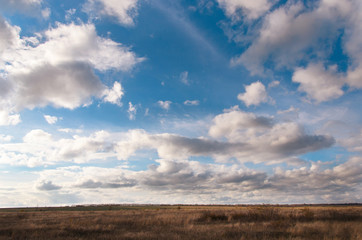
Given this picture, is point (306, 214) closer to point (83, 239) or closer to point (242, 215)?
point (242, 215)

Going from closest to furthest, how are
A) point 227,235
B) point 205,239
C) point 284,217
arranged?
point 205,239 → point 227,235 → point 284,217

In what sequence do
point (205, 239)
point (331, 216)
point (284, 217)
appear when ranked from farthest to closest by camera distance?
point (331, 216) < point (284, 217) < point (205, 239)

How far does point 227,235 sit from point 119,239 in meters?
7.20

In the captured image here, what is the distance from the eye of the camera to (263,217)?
32625mm

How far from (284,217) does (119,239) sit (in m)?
23.9

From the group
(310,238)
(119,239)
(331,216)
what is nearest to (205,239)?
(119,239)

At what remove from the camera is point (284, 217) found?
105 ft

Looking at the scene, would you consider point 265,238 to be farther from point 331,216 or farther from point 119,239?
point 331,216

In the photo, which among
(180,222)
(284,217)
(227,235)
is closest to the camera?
(227,235)

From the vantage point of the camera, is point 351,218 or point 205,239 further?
point 351,218

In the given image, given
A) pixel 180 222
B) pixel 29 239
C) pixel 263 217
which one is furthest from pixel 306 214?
pixel 29 239

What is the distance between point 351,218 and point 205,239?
1136 inches

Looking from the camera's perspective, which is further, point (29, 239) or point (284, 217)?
point (284, 217)

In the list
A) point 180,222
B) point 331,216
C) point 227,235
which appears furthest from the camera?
point 331,216
